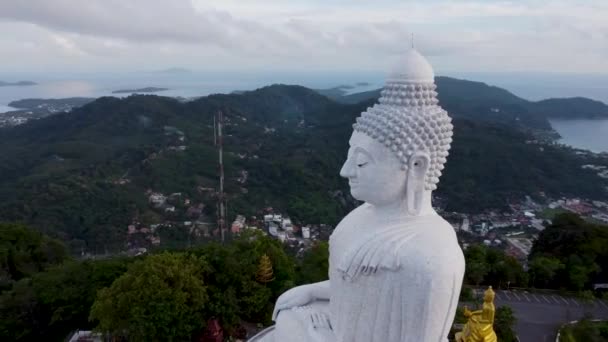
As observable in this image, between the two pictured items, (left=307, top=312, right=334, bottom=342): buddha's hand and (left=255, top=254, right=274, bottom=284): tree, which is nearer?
(left=307, top=312, right=334, bottom=342): buddha's hand

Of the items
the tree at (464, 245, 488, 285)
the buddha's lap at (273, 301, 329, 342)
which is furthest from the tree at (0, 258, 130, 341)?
the tree at (464, 245, 488, 285)

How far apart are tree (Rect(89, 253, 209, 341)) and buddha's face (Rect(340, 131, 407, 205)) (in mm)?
6782

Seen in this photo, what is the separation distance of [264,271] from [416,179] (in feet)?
27.3

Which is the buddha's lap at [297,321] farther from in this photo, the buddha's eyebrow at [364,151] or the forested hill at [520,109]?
the forested hill at [520,109]

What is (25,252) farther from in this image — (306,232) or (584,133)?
(584,133)

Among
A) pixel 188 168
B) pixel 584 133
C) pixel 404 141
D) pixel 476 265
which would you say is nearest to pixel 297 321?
pixel 404 141

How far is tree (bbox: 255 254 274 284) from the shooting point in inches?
492

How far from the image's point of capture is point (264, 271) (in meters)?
12.5

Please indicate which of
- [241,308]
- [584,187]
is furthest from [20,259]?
[584,187]

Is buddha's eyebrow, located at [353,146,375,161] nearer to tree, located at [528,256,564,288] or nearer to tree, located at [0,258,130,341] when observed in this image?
tree, located at [0,258,130,341]

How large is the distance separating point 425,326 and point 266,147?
4379 centimetres

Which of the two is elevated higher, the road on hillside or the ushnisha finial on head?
the ushnisha finial on head

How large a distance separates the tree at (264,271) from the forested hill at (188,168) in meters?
16.1

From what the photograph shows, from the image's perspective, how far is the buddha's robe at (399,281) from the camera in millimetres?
4602
